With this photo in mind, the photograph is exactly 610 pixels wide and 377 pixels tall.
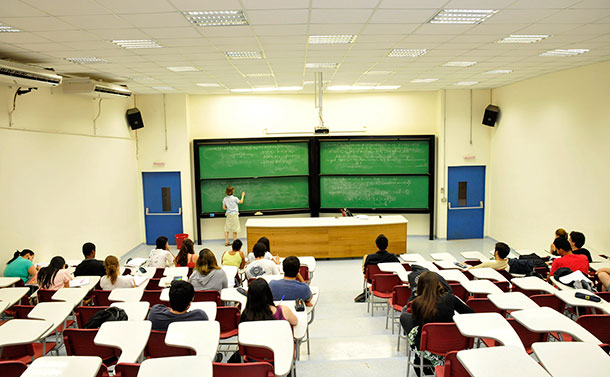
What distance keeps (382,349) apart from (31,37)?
5.30 metres

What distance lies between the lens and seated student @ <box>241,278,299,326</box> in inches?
129

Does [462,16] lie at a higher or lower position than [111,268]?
higher

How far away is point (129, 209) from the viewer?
9.73 metres

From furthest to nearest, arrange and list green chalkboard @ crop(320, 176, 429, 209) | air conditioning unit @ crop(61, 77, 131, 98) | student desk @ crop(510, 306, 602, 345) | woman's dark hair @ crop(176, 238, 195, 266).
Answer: green chalkboard @ crop(320, 176, 429, 209) → air conditioning unit @ crop(61, 77, 131, 98) → woman's dark hair @ crop(176, 238, 195, 266) → student desk @ crop(510, 306, 602, 345)

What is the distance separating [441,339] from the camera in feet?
10.6

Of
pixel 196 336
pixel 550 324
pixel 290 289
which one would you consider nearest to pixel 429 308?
pixel 550 324

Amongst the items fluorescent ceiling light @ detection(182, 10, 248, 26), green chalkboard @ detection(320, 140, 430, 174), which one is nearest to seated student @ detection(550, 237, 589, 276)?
fluorescent ceiling light @ detection(182, 10, 248, 26)

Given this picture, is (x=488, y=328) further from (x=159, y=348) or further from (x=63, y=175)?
(x=63, y=175)

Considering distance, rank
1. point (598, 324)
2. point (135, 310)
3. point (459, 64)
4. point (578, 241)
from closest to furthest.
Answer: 1. point (598, 324)
2. point (135, 310)
3. point (578, 241)
4. point (459, 64)

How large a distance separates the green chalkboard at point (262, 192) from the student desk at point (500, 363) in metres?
8.33

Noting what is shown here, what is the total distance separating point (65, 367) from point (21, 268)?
12.8ft

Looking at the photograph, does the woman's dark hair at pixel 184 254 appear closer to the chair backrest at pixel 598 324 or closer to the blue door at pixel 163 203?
the blue door at pixel 163 203

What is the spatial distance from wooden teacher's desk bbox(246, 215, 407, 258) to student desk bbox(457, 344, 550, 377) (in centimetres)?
637

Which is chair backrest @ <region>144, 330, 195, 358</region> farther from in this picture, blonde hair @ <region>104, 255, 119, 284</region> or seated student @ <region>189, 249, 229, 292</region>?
blonde hair @ <region>104, 255, 119, 284</region>
